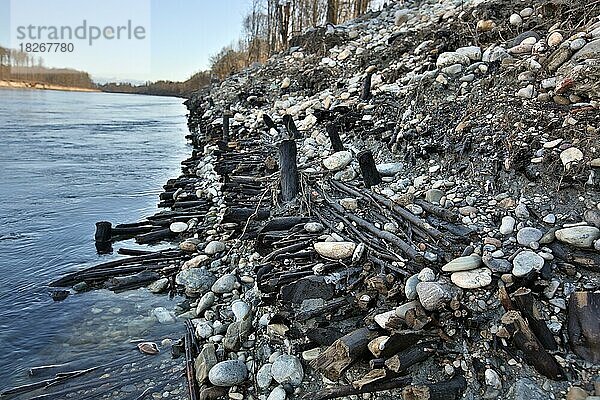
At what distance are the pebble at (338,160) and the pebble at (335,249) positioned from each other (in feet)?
6.96

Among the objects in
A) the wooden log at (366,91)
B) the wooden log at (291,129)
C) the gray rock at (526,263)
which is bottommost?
the gray rock at (526,263)

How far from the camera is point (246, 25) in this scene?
31781 mm

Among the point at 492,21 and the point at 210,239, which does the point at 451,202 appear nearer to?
the point at 210,239

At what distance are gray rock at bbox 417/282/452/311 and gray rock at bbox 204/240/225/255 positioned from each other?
2.94 m

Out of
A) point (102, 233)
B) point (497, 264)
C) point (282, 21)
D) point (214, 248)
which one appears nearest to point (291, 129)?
point (214, 248)

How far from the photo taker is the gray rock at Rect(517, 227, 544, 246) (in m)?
3.79

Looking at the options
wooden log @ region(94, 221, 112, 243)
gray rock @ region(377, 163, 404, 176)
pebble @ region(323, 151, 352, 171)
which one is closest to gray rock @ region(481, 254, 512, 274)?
gray rock @ region(377, 163, 404, 176)

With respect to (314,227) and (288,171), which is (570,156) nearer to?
(314,227)

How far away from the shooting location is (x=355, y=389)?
3047mm

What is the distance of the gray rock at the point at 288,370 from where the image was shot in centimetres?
331

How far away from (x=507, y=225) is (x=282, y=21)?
22520 mm

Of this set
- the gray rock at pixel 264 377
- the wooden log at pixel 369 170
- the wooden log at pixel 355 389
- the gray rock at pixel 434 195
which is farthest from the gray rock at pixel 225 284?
the gray rock at pixel 434 195

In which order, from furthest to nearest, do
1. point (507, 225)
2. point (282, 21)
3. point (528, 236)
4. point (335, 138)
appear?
point (282, 21)
point (335, 138)
point (507, 225)
point (528, 236)

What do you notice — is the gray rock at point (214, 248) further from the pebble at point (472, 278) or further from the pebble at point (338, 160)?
the pebble at point (472, 278)
